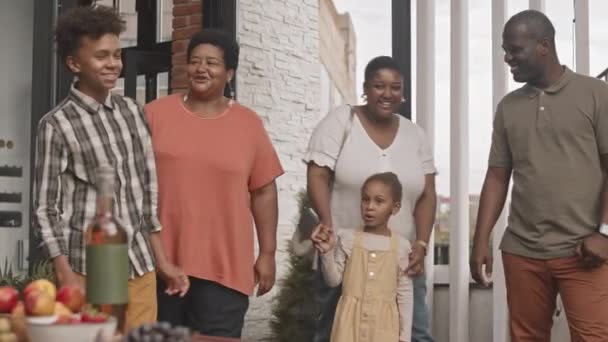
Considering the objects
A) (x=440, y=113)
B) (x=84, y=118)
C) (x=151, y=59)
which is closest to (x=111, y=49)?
(x=84, y=118)

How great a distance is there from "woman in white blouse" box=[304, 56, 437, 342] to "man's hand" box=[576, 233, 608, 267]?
0.49 metres

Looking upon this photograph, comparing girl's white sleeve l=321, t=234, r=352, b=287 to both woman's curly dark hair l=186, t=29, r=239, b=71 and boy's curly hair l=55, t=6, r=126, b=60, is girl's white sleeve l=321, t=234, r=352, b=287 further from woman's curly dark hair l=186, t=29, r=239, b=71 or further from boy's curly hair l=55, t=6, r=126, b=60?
boy's curly hair l=55, t=6, r=126, b=60

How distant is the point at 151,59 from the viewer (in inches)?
225

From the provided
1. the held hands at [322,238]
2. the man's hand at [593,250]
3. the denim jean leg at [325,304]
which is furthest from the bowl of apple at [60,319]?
the man's hand at [593,250]

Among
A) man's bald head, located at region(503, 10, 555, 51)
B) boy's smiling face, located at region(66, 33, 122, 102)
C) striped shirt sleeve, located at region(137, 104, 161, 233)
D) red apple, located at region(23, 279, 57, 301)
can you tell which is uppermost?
man's bald head, located at region(503, 10, 555, 51)

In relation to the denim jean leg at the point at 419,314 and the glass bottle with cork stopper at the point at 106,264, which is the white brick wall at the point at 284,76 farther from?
the glass bottle with cork stopper at the point at 106,264

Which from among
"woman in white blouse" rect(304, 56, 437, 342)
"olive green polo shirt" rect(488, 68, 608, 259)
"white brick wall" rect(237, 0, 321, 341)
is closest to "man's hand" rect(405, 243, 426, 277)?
"woman in white blouse" rect(304, 56, 437, 342)

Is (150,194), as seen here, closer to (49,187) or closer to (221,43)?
(49,187)

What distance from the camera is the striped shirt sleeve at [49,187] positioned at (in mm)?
2639

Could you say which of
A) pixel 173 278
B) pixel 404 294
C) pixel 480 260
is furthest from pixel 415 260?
pixel 173 278

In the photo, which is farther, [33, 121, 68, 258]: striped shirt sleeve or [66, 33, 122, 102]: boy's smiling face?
[66, 33, 122, 102]: boy's smiling face

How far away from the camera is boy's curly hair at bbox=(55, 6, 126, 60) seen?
109 inches

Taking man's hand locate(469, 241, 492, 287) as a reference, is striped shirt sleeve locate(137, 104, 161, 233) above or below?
above

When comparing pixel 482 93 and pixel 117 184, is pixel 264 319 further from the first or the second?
pixel 117 184
